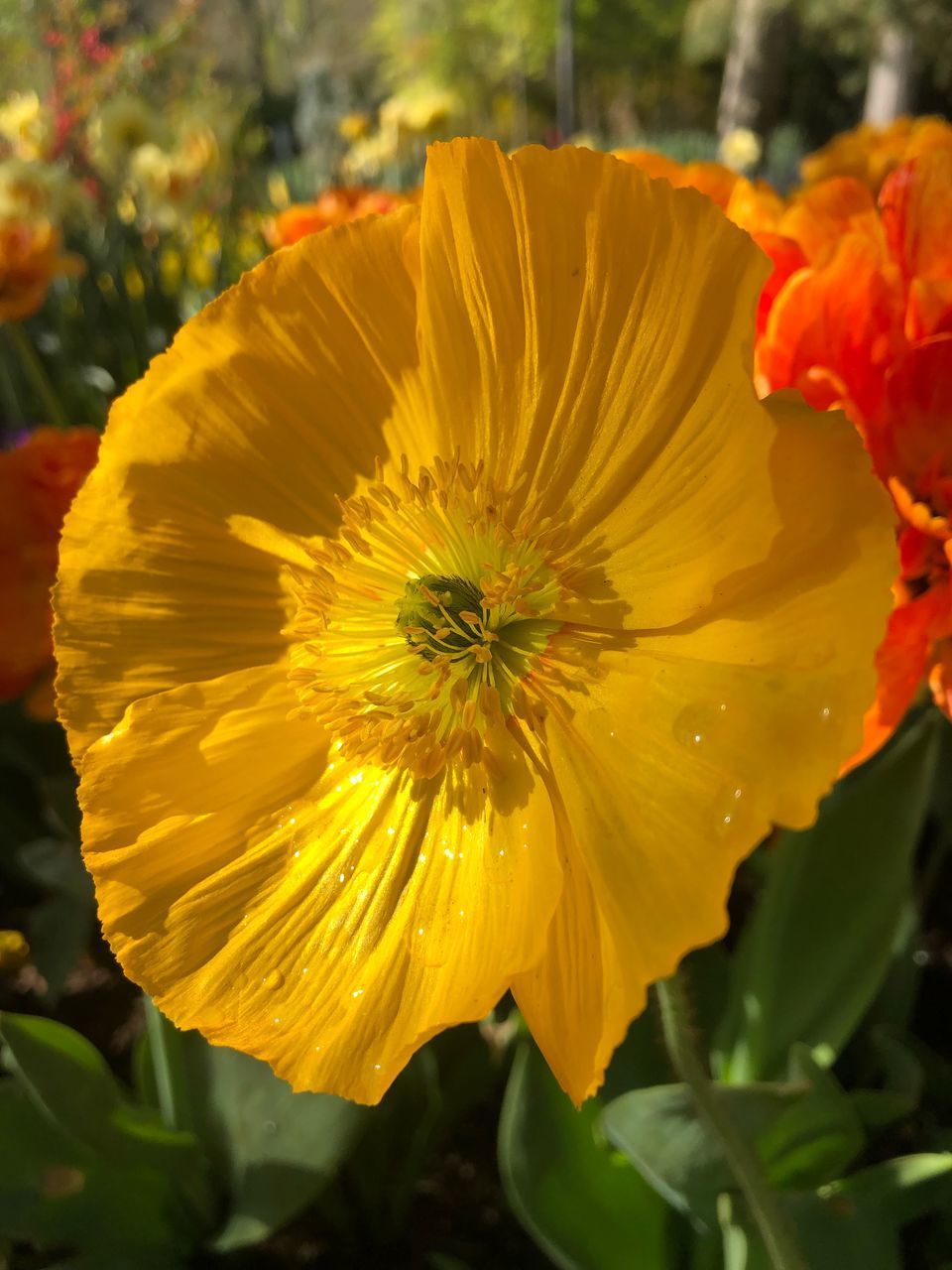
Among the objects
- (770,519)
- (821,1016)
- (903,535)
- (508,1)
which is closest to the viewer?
(770,519)

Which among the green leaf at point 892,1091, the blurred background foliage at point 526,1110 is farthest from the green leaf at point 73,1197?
the green leaf at point 892,1091

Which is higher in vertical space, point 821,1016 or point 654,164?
point 654,164

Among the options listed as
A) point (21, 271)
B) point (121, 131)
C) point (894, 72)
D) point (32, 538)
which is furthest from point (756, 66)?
point (32, 538)

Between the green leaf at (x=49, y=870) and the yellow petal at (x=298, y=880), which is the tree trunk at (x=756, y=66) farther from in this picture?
the yellow petal at (x=298, y=880)

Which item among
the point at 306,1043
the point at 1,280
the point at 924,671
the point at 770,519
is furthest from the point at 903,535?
the point at 1,280

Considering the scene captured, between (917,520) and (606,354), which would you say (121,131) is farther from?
(917,520)

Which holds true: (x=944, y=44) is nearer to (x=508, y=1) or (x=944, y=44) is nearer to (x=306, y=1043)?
(x=508, y=1)
